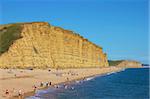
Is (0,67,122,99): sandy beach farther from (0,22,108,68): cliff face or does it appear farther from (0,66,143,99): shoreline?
(0,22,108,68): cliff face

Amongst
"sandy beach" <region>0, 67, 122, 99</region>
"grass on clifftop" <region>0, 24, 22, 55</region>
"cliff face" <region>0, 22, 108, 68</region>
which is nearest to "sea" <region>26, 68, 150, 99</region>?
"sandy beach" <region>0, 67, 122, 99</region>

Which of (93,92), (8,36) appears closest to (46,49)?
(8,36)

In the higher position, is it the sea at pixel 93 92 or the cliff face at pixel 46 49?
the cliff face at pixel 46 49

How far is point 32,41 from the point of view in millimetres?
84812

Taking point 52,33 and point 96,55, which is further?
point 96,55

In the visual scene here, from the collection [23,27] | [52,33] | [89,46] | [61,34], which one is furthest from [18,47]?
[89,46]

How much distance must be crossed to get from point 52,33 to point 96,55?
45.3 metres

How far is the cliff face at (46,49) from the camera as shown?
75.8 meters

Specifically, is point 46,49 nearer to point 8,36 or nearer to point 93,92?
point 8,36

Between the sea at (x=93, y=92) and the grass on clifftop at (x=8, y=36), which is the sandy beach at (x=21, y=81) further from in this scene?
the grass on clifftop at (x=8, y=36)

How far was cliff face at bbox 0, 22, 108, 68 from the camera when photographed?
249 ft

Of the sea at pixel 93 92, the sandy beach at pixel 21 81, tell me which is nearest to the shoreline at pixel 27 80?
the sandy beach at pixel 21 81

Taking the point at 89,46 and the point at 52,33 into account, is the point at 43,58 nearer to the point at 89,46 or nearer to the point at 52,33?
the point at 52,33

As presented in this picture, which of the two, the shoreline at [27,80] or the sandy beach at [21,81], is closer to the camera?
the sandy beach at [21,81]
